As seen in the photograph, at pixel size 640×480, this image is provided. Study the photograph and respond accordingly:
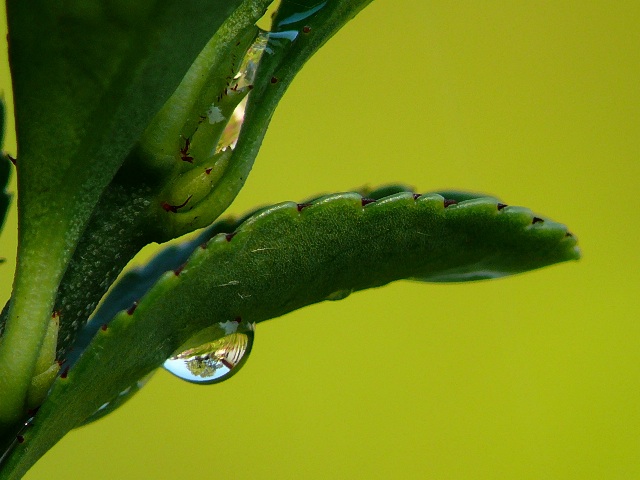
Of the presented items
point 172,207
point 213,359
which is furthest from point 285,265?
point 213,359

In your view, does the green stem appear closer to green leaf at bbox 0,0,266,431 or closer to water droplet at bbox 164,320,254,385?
green leaf at bbox 0,0,266,431

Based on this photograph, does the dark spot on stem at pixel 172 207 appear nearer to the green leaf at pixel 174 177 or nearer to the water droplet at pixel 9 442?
the green leaf at pixel 174 177

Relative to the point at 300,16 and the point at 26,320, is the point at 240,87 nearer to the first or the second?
the point at 300,16

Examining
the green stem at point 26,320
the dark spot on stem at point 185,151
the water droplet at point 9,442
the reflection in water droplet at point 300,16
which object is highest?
the reflection in water droplet at point 300,16

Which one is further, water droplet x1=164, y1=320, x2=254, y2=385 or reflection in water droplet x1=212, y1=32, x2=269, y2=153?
water droplet x1=164, y1=320, x2=254, y2=385

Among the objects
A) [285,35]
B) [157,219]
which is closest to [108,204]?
[157,219]

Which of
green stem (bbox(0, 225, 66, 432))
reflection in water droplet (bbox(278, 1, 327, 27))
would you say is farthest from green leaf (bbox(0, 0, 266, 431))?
reflection in water droplet (bbox(278, 1, 327, 27))

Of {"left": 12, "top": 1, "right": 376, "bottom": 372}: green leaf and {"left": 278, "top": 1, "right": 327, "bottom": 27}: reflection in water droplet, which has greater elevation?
{"left": 278, "top": 1, "right": 327, "bottom": 27}: reflection in water droplet

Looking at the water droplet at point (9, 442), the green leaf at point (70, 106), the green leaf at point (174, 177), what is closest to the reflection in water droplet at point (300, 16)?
the green leaf at point (174, 177)
